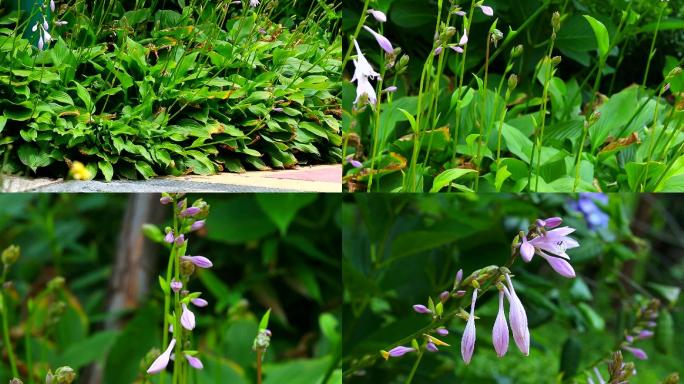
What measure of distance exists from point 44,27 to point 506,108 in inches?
41.1

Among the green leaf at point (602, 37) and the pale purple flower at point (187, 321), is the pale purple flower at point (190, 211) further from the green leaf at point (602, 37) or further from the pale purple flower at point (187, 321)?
the green leaf at point (602, 37)

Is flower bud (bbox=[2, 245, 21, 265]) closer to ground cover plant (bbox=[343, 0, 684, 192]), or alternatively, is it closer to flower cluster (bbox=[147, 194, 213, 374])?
flower cluster (bbox=[147, 194, 213, 374])

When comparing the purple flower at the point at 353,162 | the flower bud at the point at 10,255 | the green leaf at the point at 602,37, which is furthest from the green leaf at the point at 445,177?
the flower bud at the point at 10,255

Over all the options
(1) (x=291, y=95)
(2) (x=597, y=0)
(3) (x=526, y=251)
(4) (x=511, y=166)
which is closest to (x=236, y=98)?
(1) (x=291, y=95)

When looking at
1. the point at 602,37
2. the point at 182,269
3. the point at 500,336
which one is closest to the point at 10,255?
the point at 182,269

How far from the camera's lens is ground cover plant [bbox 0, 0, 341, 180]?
1.55 metres

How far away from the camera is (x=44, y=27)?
1.67 metres

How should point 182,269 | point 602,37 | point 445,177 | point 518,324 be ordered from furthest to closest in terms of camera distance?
point 602,37, point 445,177, point 182,269, point 518,324

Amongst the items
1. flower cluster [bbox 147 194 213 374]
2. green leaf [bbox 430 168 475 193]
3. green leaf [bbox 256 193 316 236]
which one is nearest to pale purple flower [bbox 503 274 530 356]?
flower cluster [bbox 147 194 213 374]

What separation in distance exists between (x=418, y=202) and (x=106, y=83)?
0.76m

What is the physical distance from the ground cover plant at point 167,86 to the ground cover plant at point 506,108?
12 centimetres

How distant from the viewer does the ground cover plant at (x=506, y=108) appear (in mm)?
1526

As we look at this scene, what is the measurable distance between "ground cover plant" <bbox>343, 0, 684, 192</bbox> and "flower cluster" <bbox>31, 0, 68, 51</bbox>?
65cm

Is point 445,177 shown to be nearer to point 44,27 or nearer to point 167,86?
point 167,86
